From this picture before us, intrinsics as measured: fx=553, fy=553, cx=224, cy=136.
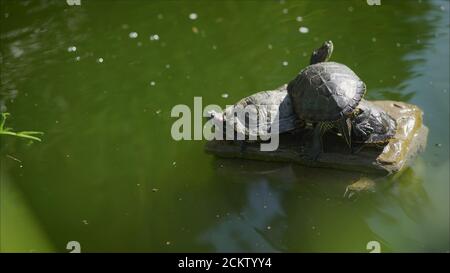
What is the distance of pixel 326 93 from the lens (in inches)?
165

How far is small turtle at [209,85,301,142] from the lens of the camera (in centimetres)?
441

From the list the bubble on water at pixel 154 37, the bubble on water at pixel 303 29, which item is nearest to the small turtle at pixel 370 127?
the bubble on water at pixel 303 29

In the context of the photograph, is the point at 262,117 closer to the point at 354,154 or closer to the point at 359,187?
the point at 354,154

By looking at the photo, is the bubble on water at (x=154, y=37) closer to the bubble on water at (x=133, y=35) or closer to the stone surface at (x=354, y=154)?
the bubble on water at (x=133, y=35)

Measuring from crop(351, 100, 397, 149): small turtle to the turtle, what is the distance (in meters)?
0.07

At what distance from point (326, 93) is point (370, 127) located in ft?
1.45

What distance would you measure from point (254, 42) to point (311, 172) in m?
2.17

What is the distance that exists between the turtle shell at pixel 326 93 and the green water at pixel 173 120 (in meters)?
0.52

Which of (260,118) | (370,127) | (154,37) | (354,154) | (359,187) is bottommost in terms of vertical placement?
(359,187)

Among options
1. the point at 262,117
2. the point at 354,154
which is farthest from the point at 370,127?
the point at 262,117

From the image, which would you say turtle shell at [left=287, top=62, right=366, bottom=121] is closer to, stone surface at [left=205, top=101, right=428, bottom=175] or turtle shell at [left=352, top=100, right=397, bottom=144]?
turtle shell at [left=352, top=100, right=397, bottom=144]

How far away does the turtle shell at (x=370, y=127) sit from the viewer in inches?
168

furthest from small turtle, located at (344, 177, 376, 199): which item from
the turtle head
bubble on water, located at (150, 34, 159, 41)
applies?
bubble on water, located at (150, 34, 159, 41)
